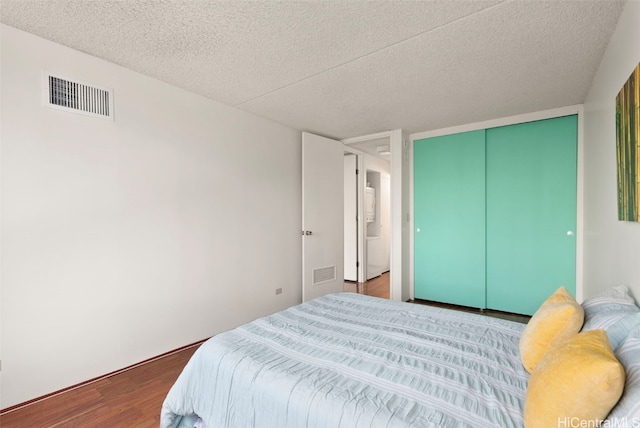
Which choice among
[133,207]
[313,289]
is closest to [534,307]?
[313,289]

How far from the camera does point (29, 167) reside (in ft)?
6.15

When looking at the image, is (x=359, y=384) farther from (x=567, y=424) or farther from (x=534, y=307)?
(x=534, y=307)

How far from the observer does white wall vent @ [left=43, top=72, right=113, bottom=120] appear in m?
1.96

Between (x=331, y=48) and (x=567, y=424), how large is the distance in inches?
85.4

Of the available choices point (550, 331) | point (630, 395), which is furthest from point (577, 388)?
point (550, 331)

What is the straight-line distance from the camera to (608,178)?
2.00 meters

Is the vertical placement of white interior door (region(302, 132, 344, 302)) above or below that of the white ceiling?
below

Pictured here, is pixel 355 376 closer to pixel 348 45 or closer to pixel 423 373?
pixel 423 373

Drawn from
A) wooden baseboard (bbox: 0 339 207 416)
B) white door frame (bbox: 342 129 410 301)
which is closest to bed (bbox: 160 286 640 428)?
wooden baseboard (bbox: 0 339 207 416)

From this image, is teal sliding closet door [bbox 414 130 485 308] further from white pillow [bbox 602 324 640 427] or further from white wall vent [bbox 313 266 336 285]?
white pillow [bbox 602 324 640 427]

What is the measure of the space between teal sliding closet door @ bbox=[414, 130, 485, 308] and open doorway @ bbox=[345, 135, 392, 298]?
0.85 m

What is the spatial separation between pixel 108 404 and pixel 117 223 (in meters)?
1.21

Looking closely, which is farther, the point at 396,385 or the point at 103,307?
the point at 103,307

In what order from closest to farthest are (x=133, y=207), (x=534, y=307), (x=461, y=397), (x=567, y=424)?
(x=567, y=424) → (x=461, y=397) → (x=133, y=207) → (x=534, y=307)
